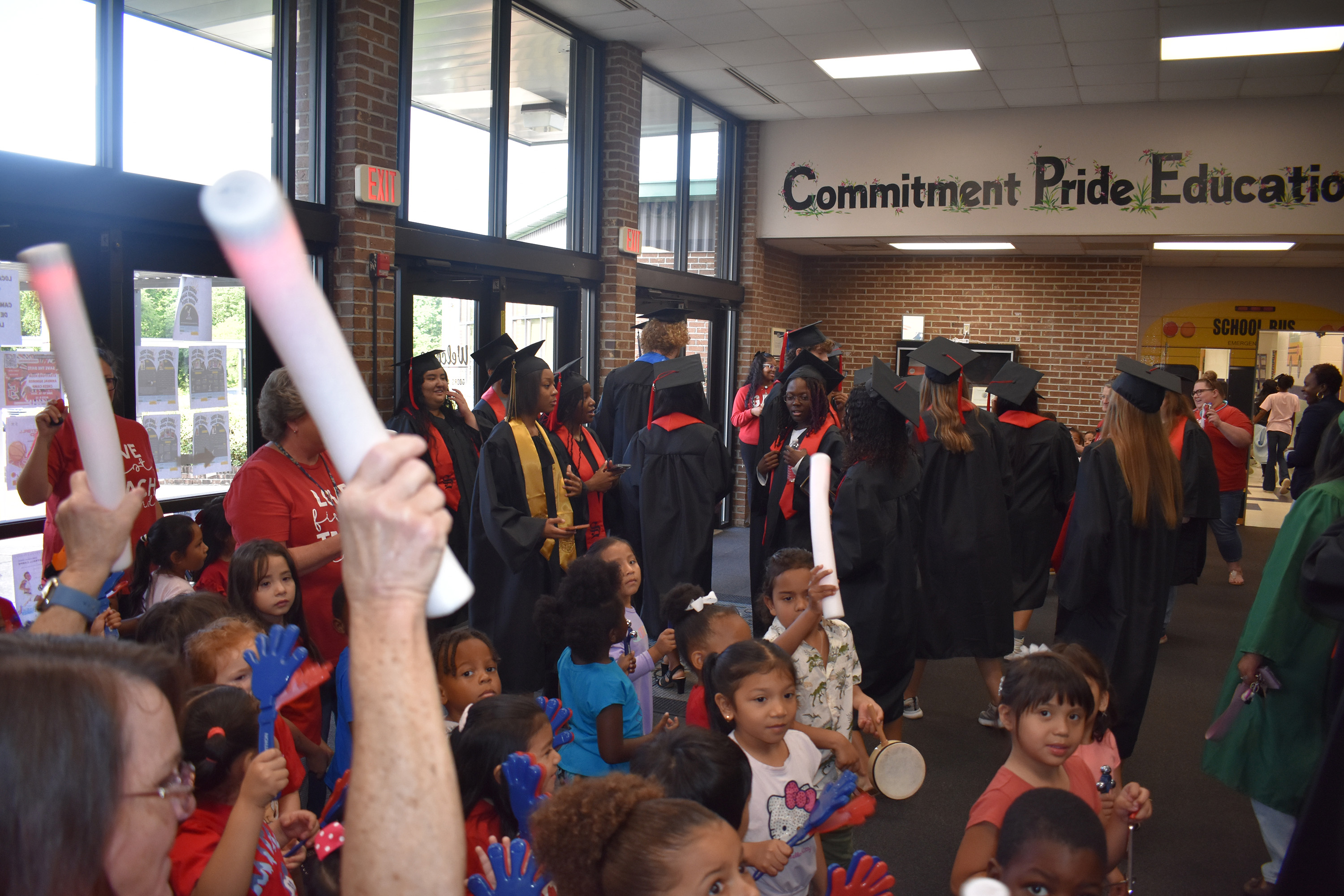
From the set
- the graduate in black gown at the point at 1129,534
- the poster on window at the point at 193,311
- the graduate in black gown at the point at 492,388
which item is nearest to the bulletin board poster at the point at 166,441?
the poster on window at the point at 193,311

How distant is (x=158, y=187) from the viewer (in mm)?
3795

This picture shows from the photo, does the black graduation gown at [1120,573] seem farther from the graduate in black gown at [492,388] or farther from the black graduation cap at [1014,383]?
the graduate in black gown at [492,388]

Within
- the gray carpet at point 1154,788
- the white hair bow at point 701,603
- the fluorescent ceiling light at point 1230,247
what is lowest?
the gray carpet at point 1154,788

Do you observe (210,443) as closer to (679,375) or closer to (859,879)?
(679,375)

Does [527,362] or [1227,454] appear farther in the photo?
[1227,454]

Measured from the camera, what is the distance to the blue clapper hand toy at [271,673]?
1.49 metres

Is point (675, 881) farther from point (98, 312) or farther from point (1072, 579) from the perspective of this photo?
point (98, 312)

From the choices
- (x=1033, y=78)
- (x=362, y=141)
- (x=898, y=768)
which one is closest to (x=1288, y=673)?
(x=898, y=768)

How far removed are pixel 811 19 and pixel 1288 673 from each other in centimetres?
500

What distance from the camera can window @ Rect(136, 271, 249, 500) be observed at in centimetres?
391

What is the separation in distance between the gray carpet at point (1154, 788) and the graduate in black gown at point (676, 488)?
630mm

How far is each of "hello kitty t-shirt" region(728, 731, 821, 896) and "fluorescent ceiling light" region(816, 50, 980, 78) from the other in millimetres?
6010

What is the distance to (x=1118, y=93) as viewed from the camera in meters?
7.43

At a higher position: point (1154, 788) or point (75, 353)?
point (75, 353)
